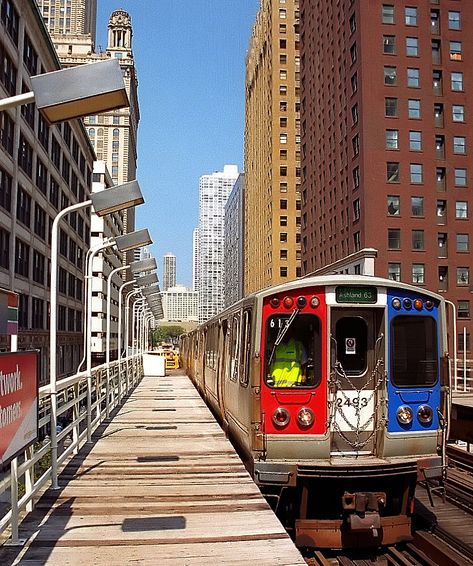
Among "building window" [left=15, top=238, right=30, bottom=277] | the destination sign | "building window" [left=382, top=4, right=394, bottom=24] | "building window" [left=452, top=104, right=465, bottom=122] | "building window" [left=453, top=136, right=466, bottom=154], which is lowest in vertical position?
the destination sign

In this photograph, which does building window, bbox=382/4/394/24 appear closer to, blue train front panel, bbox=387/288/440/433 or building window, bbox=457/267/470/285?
building window, bbox=457/267/470/285

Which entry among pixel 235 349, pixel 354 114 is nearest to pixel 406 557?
pixel 235 349

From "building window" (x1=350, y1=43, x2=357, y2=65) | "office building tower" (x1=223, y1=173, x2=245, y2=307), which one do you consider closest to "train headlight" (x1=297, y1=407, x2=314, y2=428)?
"building window" (x1=350, y1=43, x2=357, y2=65)

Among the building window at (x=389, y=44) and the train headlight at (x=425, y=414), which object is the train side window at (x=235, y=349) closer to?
the train headlight at (x=425, y=414)

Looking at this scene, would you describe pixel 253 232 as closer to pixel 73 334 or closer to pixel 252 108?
pixel 252 108

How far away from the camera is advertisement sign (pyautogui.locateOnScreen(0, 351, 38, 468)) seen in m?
5.38

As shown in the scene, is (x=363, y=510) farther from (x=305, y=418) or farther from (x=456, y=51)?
(x=456, y=51)

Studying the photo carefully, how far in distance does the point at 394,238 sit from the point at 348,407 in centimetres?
4524

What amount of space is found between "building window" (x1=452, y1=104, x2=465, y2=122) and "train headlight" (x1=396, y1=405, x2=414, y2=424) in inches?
2032

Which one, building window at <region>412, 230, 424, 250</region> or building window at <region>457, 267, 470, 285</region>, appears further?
building window at <region>457, 267, 470, 285</region>

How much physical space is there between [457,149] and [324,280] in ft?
166

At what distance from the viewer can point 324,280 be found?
8.99 meters

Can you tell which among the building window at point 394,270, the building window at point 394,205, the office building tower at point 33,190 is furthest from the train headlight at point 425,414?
the building window at point 394,205

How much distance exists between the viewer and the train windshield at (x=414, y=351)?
9.12m
